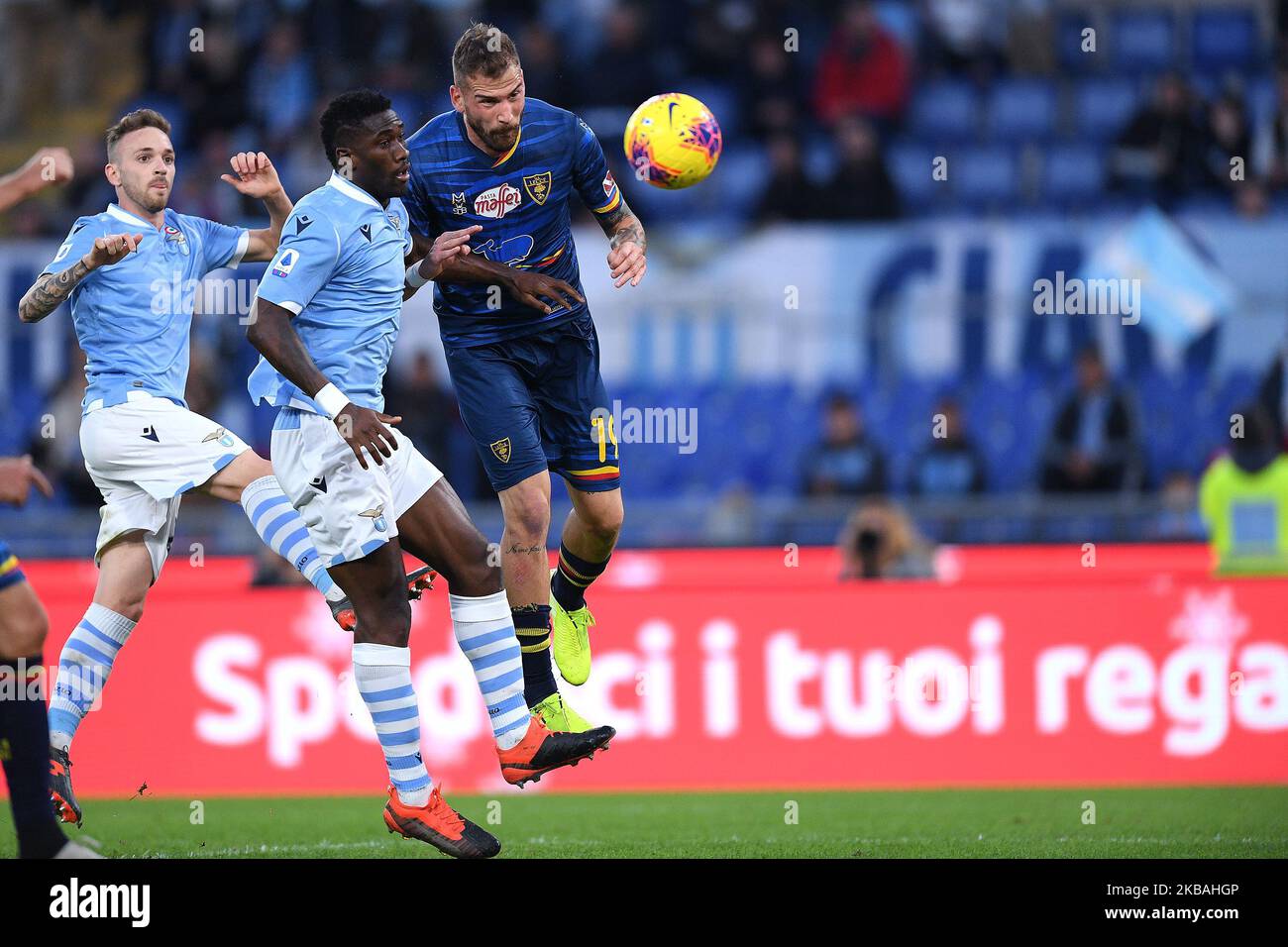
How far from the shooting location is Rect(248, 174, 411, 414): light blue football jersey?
6.42 meters

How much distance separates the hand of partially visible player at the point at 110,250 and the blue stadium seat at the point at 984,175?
9084 millimetres

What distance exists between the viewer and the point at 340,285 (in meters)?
6.61

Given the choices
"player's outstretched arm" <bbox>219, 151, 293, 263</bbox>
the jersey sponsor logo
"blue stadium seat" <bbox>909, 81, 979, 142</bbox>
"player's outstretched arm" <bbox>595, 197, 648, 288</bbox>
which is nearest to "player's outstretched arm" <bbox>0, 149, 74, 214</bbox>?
"player's outstretched arm" <bbox>219, 151, 293, 263</bbox>

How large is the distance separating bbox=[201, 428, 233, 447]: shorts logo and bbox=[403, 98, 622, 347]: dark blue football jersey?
1002 millimetres

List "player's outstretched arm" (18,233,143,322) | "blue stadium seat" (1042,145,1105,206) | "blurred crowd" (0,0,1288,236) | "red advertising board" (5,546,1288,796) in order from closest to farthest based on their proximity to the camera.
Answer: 1. "player's outstretched arm" (18,233,143,322)
2. "red advertising board" (5,546,1288,796)
3. "blurred crowd" (0,0,1288,236)
4. "blue stadium seat" (1042,145,1105,206)

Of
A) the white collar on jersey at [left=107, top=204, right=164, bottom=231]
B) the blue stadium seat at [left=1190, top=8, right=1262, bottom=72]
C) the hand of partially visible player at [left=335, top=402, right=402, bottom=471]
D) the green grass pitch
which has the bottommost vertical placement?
the green grass pitch

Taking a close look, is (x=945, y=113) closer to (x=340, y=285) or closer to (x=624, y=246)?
(x=624, y=246)

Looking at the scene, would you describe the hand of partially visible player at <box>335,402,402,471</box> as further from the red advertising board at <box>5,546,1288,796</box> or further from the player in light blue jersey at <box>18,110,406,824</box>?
the red advertising board at <box>5,546,1288,796</box>

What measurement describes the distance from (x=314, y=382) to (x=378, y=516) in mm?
535

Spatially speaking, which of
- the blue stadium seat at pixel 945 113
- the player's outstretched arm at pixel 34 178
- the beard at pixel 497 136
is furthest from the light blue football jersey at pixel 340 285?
the blue stadium seat at pixel 945 113

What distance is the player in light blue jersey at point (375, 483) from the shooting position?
253 inches
